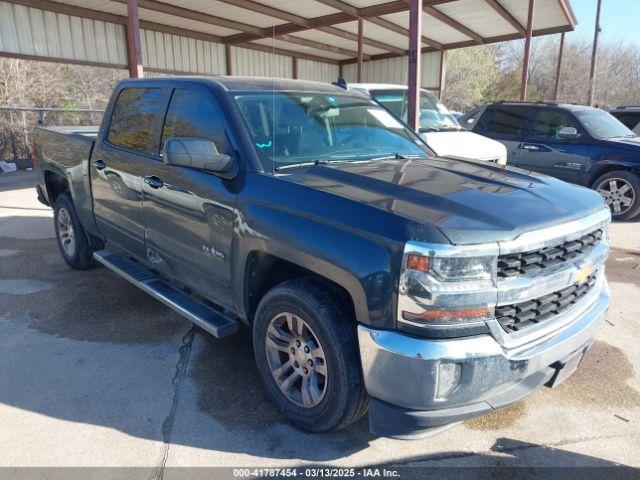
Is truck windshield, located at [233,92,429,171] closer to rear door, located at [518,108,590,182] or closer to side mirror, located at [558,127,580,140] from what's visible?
side mirror, located at [558,127,580,140]

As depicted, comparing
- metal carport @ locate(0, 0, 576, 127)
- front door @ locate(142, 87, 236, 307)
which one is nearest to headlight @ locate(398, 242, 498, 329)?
front door @ locate(142, 87, 236, 307)

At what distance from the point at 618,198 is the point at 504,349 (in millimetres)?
7312

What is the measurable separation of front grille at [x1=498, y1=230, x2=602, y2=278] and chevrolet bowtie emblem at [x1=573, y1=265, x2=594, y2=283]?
0.08 m

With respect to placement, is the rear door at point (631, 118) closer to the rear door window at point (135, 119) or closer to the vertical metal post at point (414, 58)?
the vertical metal post at point (414, 58)

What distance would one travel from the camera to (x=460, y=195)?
2.62 metres

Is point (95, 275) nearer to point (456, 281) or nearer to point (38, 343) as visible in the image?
point (38, 343)

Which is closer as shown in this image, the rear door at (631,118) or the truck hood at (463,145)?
the truck hood at (463,145)

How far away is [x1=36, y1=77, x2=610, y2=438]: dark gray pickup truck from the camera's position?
86.0 inches

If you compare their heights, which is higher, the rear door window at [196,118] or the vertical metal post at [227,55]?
the vertical metal post at [227,55]

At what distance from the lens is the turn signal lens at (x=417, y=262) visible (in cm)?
213

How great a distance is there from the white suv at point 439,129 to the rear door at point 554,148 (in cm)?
119

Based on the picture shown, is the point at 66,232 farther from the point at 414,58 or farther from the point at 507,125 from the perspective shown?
the point at 507,125

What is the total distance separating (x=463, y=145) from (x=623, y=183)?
3.02m

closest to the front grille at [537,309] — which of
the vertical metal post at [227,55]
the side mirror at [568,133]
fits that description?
the side mirror at [568,133]
